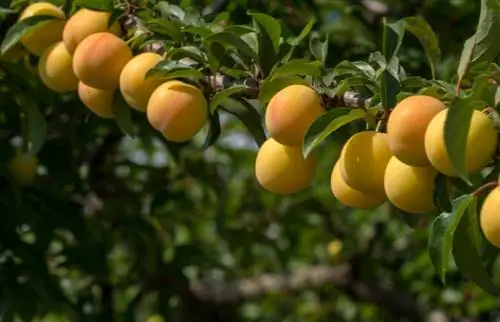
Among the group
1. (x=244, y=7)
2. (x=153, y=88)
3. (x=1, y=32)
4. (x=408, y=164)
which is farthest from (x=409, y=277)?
(x=408, y=164)

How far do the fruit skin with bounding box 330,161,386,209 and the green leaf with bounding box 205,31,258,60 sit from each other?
0.42 feet

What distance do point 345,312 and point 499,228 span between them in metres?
1.72

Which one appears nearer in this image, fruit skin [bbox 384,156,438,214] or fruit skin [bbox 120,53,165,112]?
fruit skin [bbox 384,156,438,214]

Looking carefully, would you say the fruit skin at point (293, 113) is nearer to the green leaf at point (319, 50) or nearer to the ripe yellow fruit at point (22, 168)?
the green leaf at point (319, 50)

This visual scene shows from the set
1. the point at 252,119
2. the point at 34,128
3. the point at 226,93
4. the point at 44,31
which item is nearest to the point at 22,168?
the point at 34,128

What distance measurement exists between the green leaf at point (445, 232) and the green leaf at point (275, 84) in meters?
0.16

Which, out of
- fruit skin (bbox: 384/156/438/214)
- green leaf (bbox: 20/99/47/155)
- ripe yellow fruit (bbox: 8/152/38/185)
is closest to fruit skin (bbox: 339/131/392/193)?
fruit skin (bbox: 384/156/438/214)

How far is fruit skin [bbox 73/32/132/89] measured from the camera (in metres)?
0.88

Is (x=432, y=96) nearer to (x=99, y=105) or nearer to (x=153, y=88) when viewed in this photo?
(x=153, y=88)

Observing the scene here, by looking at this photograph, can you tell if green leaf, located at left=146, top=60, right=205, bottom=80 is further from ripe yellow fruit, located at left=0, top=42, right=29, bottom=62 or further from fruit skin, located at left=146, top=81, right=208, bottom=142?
ripe yellow fruit, located at left=0, top=42, right=29, bottom=62

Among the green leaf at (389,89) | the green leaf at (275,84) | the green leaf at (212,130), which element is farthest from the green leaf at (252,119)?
the green leaf at (389,89)

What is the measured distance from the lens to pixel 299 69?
0.77 metres

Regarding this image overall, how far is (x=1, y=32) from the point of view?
1151mm

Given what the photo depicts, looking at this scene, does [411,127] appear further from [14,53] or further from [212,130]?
[14,53]
